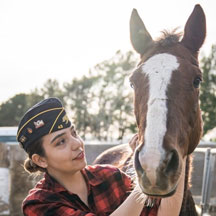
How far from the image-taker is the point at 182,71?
2248mm

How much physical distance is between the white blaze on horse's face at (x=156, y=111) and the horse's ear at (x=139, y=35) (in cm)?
47

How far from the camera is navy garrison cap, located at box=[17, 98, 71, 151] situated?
246 cm

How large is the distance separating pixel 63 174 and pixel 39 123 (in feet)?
1.60

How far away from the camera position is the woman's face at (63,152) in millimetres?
2459

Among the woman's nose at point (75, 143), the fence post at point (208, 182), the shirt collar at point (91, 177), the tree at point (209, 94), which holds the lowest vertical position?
the tree at point (209, 94)

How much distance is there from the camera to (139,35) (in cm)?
288

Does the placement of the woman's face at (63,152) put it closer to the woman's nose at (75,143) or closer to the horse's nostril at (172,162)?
the woman's nose at (75,143)

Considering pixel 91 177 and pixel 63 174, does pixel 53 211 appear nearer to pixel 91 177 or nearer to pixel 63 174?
pixel 63 174

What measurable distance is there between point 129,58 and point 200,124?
33.1 metres

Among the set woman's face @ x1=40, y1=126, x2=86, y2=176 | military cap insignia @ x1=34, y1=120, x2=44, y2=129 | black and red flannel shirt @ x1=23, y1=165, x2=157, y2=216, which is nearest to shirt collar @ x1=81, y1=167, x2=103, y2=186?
black and red flannel shirt @ x1=23, y1=165, x2=157, y2=216

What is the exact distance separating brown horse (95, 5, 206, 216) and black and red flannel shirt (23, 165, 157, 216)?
1.95ft

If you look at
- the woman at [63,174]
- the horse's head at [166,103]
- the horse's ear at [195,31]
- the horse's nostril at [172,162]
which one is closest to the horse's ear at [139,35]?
the horse's head at [166,103]

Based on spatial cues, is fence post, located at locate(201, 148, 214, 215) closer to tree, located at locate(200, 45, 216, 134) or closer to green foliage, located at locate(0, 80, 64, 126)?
tree, located at locate(200, 45, 216, 134)

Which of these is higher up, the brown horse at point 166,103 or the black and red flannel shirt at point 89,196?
the brown horse at point 166,103
